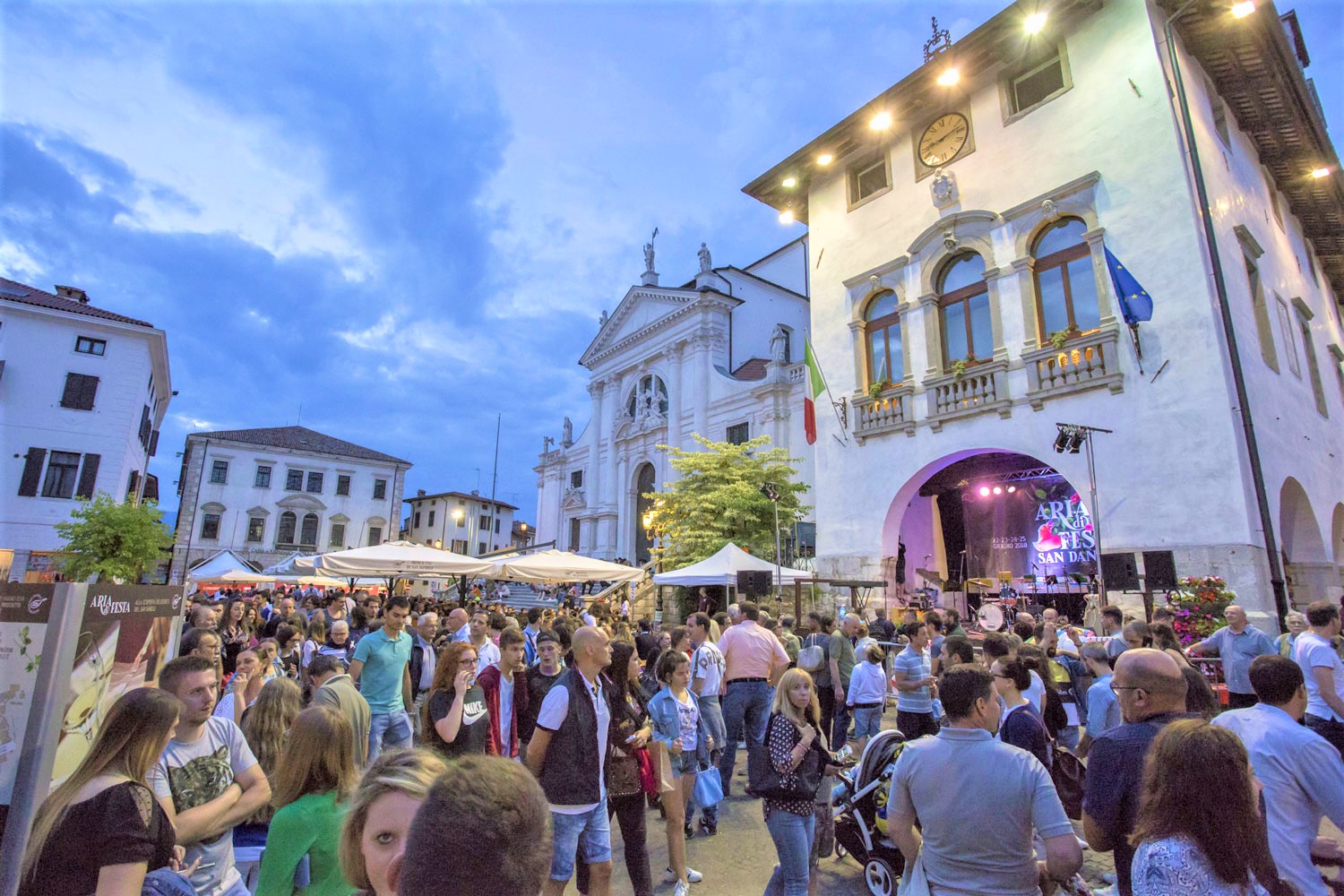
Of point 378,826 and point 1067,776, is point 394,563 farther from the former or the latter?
point 378,826

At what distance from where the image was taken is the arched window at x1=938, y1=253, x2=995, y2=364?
51.5 ft

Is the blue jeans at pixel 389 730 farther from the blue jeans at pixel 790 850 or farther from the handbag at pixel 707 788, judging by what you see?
the blue jeans at pixel 790 850

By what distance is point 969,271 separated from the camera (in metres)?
16.1

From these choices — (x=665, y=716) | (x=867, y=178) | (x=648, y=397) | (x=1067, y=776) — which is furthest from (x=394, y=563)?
(x=648, y=397)

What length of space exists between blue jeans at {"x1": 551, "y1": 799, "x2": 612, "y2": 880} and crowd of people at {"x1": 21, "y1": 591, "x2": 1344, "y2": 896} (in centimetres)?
1

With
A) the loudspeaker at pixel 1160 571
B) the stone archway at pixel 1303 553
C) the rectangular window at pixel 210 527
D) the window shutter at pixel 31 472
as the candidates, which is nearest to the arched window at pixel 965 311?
the loudspeaker at pixel 1160 571

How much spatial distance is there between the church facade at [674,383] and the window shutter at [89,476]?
71.7 feet

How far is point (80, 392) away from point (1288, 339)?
42.1 meters

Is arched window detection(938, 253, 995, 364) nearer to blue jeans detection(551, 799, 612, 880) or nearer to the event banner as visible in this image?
the event banner

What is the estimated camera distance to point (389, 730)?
6414 mm

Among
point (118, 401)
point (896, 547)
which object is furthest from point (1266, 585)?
point (118, 401)

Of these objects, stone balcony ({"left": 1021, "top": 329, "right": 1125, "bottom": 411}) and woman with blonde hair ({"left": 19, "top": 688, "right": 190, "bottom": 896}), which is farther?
stone balcony ({"left": 1021, "top": 329, "right": 1125, "bottom": 411})

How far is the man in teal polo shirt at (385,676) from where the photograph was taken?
626 cm

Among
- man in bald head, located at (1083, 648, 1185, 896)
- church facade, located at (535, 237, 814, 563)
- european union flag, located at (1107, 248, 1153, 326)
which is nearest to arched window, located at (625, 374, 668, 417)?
church facade, located at (535, 237, 814, 563)
